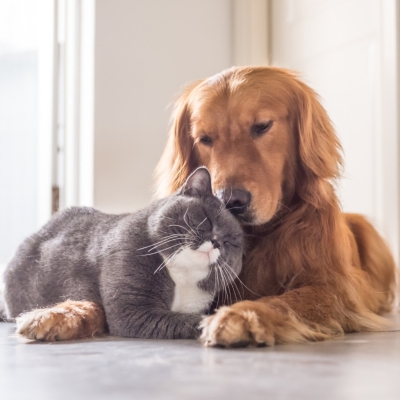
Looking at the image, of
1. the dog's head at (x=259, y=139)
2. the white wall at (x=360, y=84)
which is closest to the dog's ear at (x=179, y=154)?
the dog's head at (x=259, y=139)

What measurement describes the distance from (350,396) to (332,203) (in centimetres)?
94

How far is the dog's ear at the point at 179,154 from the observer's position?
1.98 metres

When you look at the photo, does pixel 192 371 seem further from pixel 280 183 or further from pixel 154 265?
pixel 280 183

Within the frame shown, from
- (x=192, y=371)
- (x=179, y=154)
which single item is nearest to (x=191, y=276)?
(x=192, y=371)

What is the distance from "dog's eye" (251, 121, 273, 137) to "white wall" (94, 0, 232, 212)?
1228 millimetres

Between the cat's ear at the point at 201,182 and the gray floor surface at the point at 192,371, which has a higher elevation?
the cat's ear at the point at 201,182

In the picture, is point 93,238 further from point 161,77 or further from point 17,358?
point 161,77

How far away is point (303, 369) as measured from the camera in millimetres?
1176

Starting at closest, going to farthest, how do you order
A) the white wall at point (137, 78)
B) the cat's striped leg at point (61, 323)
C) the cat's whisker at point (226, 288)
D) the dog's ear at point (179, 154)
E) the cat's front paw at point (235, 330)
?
the cat's front paw at point (235, 330), the cat's striped leg at point (61, 323), the cat's whisker at point (226, 288), the dog's ear at point (179, 154), the white wall at point (137, 78)

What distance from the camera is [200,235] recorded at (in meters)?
1.53

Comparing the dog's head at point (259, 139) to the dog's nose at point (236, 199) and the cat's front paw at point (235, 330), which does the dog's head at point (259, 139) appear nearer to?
the dog's nose at point (236, 199)

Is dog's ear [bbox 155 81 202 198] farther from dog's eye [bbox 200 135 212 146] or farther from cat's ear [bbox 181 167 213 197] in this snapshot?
cat's ear [bbox 181 167 213 197]

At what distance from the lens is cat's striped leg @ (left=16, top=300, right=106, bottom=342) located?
58.7 inches

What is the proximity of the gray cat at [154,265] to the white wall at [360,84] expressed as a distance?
108 cm
